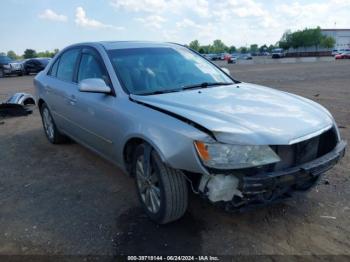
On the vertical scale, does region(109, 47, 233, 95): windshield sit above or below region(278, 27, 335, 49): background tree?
above

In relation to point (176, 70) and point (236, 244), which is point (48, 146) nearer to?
point (176, 70)

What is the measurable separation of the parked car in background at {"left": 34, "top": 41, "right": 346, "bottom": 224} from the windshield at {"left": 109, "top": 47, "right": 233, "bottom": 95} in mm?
12

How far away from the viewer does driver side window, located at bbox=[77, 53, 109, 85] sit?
399 cm

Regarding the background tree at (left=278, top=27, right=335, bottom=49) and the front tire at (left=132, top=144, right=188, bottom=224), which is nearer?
the front tire at (left=132, top=144, right=188, bottom=224)

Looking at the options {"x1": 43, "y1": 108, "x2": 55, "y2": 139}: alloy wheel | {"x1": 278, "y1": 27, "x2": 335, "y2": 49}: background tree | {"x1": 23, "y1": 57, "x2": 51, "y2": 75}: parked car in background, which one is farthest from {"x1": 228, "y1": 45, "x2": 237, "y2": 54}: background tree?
{"x1": 43, "y1": 108, "x2": 55, "y2": 139}: alloy wheel

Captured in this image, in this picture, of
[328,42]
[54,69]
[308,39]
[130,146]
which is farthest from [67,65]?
[328,42]

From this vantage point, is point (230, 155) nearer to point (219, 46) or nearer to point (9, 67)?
point (9, 67)

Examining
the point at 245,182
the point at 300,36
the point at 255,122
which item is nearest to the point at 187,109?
the point at 255,122

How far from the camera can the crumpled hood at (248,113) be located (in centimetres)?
269

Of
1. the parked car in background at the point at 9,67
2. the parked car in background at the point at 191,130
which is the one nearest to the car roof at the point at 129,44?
the parked car in background at the point at 191,130

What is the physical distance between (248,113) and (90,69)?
2213 millimetres

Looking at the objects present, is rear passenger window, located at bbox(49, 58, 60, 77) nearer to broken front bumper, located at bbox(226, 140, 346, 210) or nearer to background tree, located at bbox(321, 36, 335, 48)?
broken front bumper, located at bbox(226, 140, 346, 210)

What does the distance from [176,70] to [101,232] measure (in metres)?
1.96

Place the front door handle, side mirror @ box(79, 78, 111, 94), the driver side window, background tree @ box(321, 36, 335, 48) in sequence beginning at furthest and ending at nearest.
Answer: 1. background tree @ box(321, 36, 335, 48)
2. the front door handle
3. the driver side window
4. side mirror @ box(79, 78, 111, 94)
